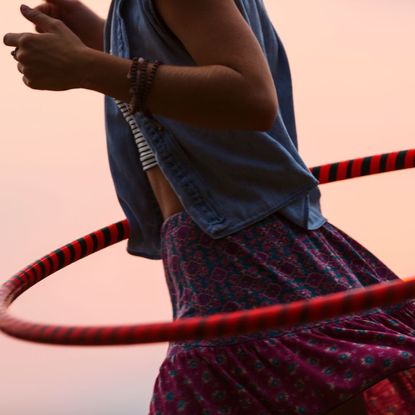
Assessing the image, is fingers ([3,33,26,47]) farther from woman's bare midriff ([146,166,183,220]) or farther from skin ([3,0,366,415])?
woman's bare midriff ([146,166,183,220])

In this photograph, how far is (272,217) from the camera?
38.8 inches

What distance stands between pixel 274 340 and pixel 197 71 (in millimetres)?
263

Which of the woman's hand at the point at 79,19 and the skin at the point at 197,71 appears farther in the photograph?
the woman's hand at the point at 79,19

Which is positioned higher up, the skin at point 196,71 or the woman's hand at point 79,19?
the skin at point 196,71

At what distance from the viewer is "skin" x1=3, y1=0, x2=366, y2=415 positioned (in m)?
0.89

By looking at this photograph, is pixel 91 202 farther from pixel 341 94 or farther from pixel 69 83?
pixel 69 83

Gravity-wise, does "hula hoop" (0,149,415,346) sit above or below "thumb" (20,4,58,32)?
below

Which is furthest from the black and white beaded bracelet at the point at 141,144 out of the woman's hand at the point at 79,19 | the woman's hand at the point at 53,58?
the woman's hand at the point at 79,19

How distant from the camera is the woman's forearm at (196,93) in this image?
88 centimetres

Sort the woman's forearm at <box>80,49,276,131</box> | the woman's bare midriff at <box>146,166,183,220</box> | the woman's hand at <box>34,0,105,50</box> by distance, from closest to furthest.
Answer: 1. the woman's forearm at <box>80,49,276,131</box>
2. the woman's bare midriff at <box>146,166,183,220</box>
3. the woman's hand at <box>34,0,105,50</box>

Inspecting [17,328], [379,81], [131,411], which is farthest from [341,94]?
[17,328]

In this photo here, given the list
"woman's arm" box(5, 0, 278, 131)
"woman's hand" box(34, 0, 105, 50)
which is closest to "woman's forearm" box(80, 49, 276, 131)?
"woman's arm" box(5, 0, 278, 131)

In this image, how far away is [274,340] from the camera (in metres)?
0.94

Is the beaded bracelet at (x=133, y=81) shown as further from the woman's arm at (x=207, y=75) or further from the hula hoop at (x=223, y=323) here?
the hula hoop at (x=223, y=323)
